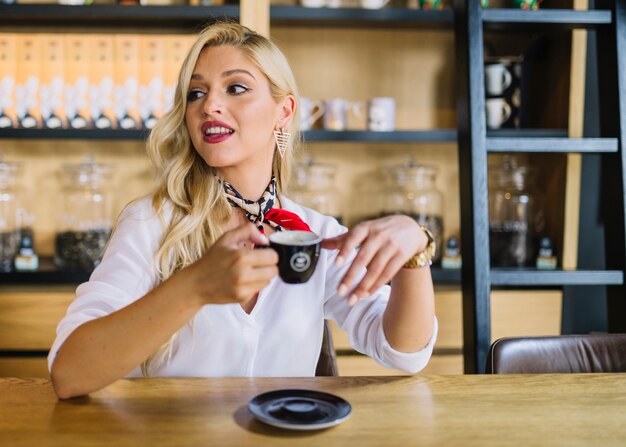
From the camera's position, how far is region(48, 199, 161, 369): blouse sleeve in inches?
48.3

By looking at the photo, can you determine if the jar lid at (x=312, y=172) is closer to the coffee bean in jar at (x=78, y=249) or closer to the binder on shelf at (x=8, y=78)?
the coffee bean in jar at (x=78, y=249)

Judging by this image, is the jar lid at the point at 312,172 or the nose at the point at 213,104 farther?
the jar lid at the point at 312,172

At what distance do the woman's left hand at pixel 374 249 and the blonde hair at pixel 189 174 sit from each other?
397 millimetres

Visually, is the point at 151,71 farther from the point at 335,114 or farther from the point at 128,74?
the point at 335,114

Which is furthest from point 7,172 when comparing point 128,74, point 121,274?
point 121,274

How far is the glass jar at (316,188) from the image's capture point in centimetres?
277

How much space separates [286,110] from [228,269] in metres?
0.81

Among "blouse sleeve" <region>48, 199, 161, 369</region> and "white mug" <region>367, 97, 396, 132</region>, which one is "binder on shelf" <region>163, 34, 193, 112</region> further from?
"blouse sleeve" <region>48, 199, 161, 369</region>

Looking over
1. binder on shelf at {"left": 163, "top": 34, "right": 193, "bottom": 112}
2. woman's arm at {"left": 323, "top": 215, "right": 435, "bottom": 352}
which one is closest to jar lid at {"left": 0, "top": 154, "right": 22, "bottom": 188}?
binder on shelf at {"left": 163, "top": 34, "right": 193, "bottom": 112}

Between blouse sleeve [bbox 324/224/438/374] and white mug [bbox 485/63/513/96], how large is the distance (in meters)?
1.34

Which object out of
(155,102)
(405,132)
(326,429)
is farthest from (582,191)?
(326,429)

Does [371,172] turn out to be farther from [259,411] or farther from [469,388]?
[259,411]

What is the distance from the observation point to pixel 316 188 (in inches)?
111

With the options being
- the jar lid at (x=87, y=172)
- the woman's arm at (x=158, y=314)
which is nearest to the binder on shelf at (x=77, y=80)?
the jar lid at (x=87, y=172)
